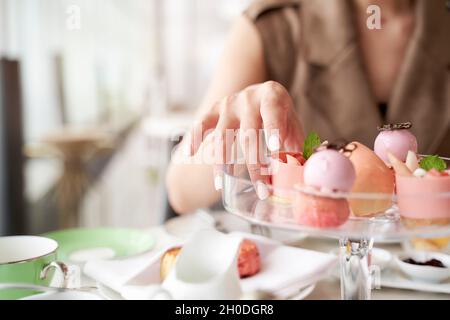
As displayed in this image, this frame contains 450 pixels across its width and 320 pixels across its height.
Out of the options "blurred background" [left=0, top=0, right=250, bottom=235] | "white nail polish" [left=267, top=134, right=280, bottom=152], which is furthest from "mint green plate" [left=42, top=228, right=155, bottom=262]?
"blurred background" [left=0, top=0, right=250, bottom=235]

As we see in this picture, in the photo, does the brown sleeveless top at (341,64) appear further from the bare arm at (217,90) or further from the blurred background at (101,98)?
the blurred background at (101,98)

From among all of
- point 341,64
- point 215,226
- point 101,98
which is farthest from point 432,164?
point 101,98

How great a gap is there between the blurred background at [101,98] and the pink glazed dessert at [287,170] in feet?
3.28

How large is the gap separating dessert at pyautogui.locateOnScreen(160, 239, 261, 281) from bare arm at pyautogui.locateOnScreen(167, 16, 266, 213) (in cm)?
24

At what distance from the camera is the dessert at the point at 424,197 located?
251 millimetres

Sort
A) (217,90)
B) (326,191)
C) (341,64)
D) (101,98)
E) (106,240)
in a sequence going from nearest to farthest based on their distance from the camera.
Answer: (326,191)
(106,240)
(217,90)
(341,64)
(101,98)

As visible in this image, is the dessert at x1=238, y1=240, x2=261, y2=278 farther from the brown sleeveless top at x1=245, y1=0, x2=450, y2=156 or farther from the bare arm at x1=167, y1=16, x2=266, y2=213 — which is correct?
the brown sleeveless top at x1=245, y1=0, x2=450, y2=156

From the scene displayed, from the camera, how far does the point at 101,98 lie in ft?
6.27

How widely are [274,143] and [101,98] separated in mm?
1640

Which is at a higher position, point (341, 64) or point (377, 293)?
point (341, 64)

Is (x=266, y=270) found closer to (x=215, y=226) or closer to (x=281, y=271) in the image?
(x=281, y=271)

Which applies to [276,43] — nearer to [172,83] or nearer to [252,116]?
[252,116]

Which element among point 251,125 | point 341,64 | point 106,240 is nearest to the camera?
point 251,125
